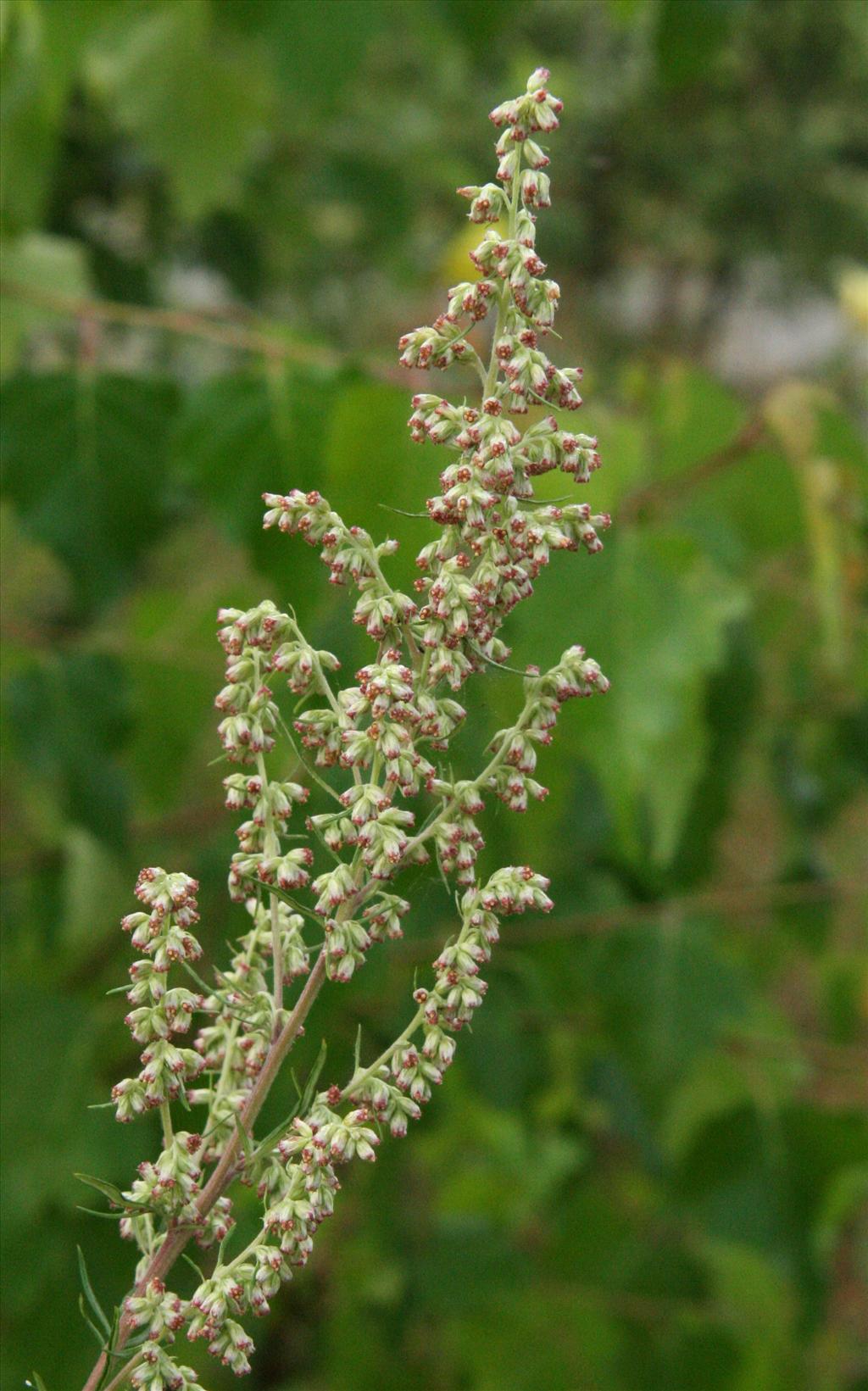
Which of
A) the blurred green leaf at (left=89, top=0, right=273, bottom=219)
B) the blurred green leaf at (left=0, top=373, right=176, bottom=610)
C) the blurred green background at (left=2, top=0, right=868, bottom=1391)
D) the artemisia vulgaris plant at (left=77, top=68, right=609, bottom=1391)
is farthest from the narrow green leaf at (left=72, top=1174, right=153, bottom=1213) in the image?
the blurred green leaf at (left=89, top=0, right=273, bottom=219)

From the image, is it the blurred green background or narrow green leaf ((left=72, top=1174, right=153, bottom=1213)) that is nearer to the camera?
narrow green leaf ((left=72, top=1174, right=153, bottom=1213))

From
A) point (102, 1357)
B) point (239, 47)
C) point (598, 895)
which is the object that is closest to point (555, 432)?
point (102, 1357)

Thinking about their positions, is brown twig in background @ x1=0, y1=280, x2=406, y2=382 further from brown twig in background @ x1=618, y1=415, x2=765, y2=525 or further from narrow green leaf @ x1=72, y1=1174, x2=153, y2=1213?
narrow green leaf @ x1=72, y1=1174, x2=153, y2=1213

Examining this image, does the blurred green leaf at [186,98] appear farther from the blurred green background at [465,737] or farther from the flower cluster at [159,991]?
the flower cluster at [159,991]

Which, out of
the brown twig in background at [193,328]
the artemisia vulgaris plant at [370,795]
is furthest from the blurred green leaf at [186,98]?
the artemisia vulgaris plant at [370,795]

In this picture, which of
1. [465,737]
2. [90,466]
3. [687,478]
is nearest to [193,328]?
[90,466]

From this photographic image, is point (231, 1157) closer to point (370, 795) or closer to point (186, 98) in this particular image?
point (370, 795)
